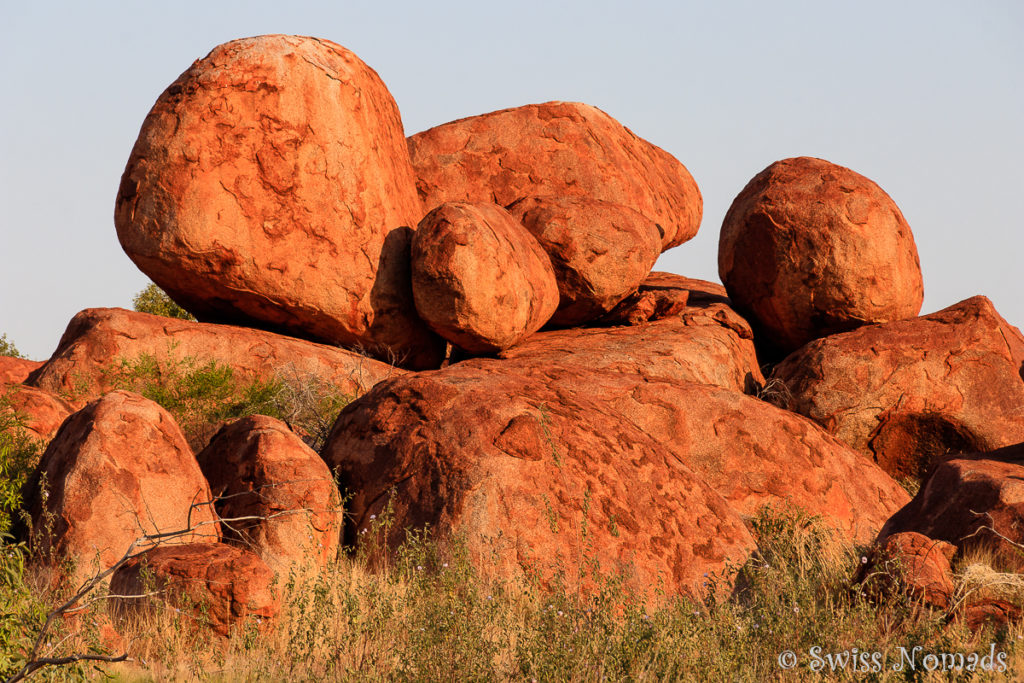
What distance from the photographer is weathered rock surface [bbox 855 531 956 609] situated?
204 inches

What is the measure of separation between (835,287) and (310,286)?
5.23 m

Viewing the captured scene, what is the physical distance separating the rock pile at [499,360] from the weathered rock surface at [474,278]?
0.09 feet

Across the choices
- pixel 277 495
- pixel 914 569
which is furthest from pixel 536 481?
pixel 914 569

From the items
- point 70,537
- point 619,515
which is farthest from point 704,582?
point 70,537

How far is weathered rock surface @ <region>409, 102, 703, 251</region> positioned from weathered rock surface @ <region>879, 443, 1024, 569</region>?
592 cm

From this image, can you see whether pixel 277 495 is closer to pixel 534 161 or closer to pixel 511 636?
pixel 511 636

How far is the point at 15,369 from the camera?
33.3ft

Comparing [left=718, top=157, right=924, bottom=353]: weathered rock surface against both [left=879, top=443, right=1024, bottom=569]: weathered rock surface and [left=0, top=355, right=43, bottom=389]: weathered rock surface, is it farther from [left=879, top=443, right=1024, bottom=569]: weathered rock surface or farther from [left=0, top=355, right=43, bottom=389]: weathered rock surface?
[left=0, top=355, right=43, bottom=389]: weathered rock surface

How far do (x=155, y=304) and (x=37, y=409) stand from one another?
9.68 metres

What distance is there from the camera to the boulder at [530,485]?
19.0 feet

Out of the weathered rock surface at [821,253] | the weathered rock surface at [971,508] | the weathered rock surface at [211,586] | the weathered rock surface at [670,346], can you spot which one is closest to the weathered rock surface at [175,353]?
the weathered rock surface at [670,346]

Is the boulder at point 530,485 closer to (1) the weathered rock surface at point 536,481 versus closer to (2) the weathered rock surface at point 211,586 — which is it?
(1) the weathered rock surface at point 536,481

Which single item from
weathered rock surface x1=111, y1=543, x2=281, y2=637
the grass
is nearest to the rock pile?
weathered rock surface x1=111, y1=543, x2=281, y2=637

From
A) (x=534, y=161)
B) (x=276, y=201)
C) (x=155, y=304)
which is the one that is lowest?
(x=155, y=304)
